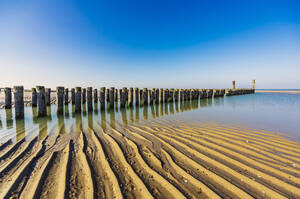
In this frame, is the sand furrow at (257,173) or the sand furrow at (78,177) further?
the sand furrow at (257,173)

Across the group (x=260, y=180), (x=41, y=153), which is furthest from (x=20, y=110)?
(x=260, y=180)

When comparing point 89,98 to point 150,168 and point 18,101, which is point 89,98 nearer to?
point 18,101

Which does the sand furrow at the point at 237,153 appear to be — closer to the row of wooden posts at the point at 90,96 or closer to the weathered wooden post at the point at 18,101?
the row of wooden posts at the point at 90,96

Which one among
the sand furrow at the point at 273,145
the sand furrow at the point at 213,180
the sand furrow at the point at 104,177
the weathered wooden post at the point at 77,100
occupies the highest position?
the weathered wooden post at the point at 77,100

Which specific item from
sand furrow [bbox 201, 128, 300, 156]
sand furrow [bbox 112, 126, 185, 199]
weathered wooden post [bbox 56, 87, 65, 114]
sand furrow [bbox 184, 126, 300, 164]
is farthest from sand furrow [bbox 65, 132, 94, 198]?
weathered wooden post [bbox 56, 87, 65, 114]

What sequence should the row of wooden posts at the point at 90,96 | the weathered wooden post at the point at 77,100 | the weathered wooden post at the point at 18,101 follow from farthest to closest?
the weathered wooden post at the point at 77,100 < the row of wooden posts at the point at 90,96 < the weathered wooden post at the point at 18,101

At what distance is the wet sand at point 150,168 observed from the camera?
1.97m

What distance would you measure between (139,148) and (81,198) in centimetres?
181

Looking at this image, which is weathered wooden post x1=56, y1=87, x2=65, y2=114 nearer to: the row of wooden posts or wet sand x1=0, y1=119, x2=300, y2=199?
the row of wooden posts

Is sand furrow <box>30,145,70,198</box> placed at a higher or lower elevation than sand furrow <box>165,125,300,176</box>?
higher

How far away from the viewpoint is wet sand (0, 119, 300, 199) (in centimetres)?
197

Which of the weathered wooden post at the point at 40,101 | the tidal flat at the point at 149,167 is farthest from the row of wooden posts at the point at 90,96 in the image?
the tidal flat at the point at 149,167

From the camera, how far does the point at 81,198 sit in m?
1.83

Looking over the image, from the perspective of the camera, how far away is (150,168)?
256 cm
